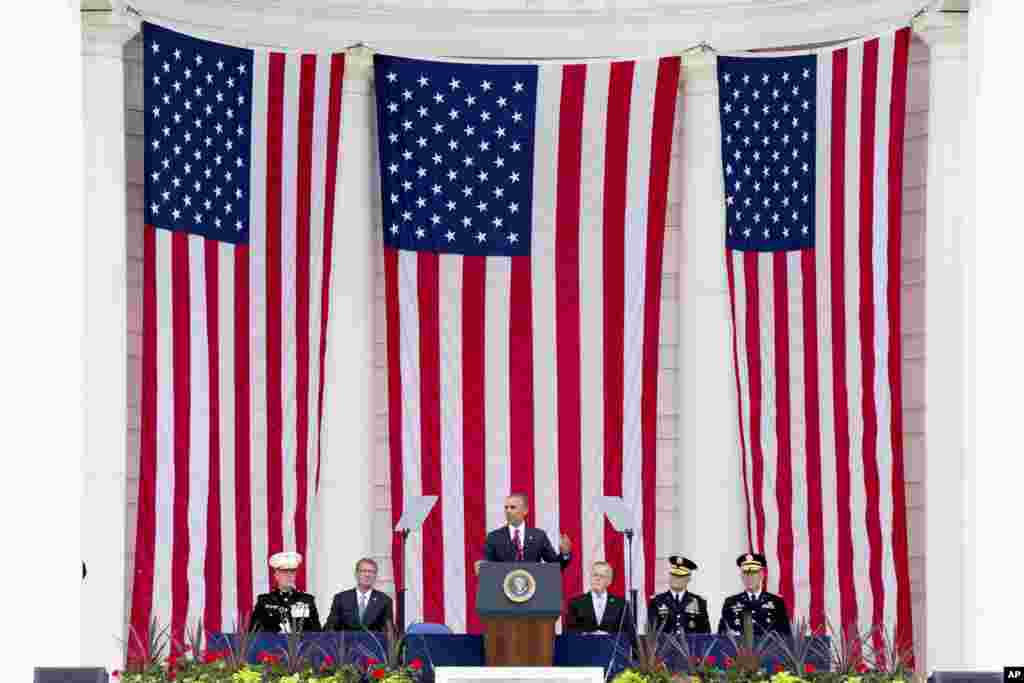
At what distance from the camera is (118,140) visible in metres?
22.2

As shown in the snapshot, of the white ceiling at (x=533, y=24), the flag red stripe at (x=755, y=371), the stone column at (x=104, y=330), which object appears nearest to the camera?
the stone column at (x=104, y=330)

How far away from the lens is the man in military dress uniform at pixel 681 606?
20.0 m

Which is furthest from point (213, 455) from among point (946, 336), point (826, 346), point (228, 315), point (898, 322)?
point (946, 336)

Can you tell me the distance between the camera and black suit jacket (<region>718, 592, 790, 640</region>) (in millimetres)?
19453

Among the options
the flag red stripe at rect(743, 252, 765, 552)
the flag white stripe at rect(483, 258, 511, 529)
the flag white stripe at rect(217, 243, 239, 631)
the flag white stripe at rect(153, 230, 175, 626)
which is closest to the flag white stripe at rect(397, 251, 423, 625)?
the flag white stripe at rect(483, 258, 511, 529)

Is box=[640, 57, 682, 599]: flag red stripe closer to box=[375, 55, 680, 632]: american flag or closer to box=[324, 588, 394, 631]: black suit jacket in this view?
box=[375, 55, 680, 632]: american flag

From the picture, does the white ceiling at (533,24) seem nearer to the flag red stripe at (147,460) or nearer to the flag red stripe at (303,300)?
the flag red stripe at (303,300)

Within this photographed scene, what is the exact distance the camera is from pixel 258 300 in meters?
23.4

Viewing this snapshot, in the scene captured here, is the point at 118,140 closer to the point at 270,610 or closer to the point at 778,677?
the point at 270,610

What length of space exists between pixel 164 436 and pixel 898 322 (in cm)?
783

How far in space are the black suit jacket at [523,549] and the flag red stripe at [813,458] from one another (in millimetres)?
4101

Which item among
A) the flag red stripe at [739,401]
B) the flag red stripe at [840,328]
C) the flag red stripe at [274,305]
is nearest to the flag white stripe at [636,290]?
the flag red stripe at [739,401]

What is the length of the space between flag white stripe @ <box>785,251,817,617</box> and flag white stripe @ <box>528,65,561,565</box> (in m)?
2.43

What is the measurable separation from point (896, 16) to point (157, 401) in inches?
359
